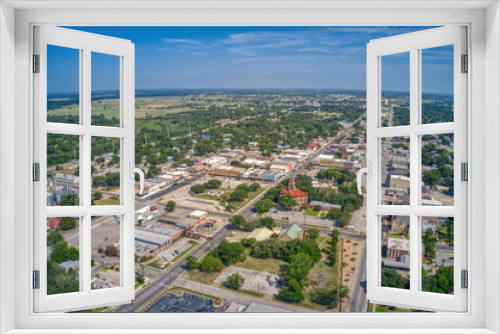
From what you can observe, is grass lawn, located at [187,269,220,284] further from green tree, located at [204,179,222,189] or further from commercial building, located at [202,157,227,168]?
commercial building, located at [202,157,227,168]

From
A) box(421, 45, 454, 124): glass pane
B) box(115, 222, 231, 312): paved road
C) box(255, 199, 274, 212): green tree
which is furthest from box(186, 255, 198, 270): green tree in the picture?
box(421, 45, 454, 124): glass pane

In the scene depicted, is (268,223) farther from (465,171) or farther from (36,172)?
(36,172)

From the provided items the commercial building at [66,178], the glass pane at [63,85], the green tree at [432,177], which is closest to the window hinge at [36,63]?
the glass pane at [63,85]

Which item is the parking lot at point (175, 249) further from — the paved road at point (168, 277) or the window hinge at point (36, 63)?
the window hinge at point (36, 63)

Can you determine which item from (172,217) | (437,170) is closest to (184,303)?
(172,217)
